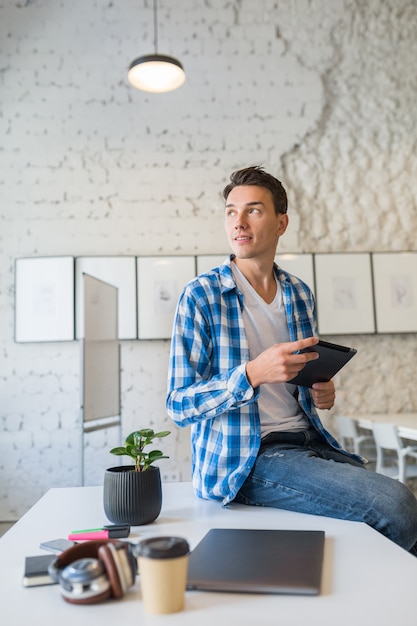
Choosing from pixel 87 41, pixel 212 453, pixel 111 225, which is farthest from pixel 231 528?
pixel 87 41

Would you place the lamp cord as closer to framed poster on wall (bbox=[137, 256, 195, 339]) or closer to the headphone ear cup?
framed poster on wall (bbox=[137, 256, 195, 339])

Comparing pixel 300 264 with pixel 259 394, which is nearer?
pixel 259 394

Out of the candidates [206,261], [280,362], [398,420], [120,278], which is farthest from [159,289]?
[280,362]

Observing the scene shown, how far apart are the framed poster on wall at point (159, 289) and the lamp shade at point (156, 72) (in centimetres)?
122

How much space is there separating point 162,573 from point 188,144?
12.8 feet

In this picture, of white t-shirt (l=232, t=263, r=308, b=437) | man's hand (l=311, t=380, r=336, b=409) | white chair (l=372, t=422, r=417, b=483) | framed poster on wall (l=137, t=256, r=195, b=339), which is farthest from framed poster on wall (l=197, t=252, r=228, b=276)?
man's hand (l=311, t=380, r=336, b=409)

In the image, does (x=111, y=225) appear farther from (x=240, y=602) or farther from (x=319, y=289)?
(x=240, y=602)

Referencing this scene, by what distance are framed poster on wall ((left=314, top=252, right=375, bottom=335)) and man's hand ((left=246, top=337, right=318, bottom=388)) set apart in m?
2.83

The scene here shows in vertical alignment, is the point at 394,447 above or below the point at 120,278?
below

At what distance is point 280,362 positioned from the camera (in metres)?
1.38

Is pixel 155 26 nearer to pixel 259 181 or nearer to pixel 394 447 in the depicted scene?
pixel 259 181

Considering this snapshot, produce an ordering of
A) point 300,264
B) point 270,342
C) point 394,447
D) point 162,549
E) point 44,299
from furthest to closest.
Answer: point 300,264
point 44,299
point 394,447
point 270,342
point 162,549

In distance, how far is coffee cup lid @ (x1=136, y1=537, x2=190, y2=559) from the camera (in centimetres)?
78

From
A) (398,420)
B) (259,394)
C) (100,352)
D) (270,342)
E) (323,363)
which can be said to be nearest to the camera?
(323,363)
